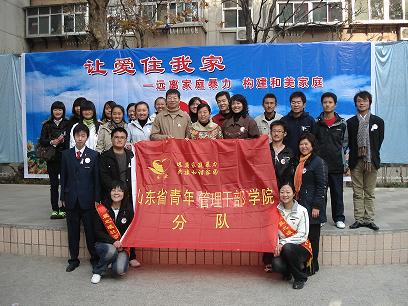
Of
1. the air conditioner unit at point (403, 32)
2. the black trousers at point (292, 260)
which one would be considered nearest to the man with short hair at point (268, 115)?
the black trousers at point (292, 260)

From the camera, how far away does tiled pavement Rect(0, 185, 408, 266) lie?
4.25 m

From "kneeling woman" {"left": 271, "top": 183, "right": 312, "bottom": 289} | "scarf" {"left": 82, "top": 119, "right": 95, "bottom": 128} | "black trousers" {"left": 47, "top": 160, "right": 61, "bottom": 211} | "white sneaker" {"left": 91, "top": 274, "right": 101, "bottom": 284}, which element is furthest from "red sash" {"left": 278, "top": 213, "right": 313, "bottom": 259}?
"black trousers" {"left": 47, "top": 160, "right": 61, "bottom": 211}

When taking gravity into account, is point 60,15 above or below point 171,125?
above

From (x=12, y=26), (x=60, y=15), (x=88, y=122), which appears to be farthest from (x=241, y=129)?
(x=12, y=26)

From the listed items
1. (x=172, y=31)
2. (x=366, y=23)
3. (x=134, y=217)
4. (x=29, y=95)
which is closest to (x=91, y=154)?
(x=134, y=217)

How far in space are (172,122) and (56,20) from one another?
43.5ft

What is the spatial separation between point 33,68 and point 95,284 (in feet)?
17.6

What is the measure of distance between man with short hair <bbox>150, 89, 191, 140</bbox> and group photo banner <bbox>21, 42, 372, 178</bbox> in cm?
265

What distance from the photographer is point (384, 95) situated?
713cm

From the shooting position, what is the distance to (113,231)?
3.93 metres

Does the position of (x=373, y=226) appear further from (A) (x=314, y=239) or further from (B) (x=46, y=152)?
(B) (x=46, y=152)

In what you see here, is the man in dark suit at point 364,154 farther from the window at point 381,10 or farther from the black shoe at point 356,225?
the window at point 381,10

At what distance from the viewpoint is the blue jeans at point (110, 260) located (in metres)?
3.85

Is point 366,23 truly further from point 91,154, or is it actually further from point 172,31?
point 91,154
